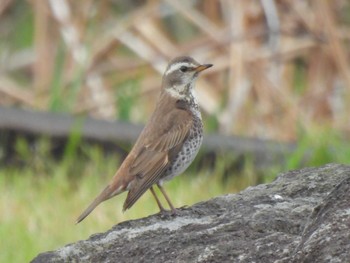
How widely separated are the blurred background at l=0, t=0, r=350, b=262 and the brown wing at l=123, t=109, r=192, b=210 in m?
2.29

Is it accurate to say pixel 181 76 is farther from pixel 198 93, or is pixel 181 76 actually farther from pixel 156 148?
pixel 198 93

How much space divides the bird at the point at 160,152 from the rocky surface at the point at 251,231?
0.54 m

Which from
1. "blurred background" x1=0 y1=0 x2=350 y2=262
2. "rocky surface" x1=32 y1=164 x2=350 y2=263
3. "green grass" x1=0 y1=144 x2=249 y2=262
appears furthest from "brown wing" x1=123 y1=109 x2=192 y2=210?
"blurred background" x1=0 y1=0 x2=350 y2=262

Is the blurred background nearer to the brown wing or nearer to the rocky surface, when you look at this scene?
the brown wing

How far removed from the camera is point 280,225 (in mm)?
4270

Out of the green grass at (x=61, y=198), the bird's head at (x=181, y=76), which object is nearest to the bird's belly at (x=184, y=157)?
the bird's head at (x=181, y=76)

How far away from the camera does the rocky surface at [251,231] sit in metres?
3.76

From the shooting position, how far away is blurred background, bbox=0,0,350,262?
28.1ft

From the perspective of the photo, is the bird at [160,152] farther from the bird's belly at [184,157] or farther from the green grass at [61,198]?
the green grass at [61,198]

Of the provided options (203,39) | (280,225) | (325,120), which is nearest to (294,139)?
(325,120)

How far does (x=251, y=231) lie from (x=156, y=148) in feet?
3.86

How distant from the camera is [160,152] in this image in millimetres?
5324

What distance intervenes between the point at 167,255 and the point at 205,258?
0.50 ft

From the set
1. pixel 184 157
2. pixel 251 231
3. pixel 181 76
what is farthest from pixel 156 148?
pixel 251 231
